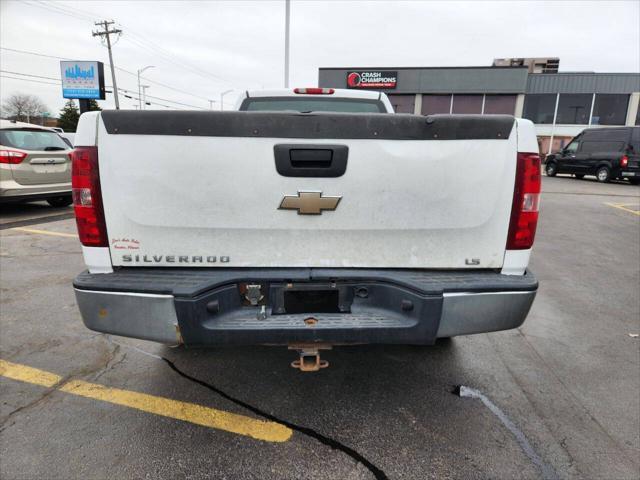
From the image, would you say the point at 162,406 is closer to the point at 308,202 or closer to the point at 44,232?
the point at 308,202

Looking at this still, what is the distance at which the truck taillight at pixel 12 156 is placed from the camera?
25.4 feet

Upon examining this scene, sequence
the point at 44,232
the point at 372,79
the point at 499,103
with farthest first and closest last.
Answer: the point at 372,79 → the point at 499,103 → the point at 44,232

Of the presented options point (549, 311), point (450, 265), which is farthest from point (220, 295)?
point (549, 311)

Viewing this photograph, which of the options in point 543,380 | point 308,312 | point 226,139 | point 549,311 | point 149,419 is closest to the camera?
point 226,139

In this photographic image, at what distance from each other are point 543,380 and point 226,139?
2.71 metres

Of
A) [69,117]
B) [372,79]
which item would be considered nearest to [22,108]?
[69,117]

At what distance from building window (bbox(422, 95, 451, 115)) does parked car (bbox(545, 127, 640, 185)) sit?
15.0m

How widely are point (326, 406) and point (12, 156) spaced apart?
8136 millimetres

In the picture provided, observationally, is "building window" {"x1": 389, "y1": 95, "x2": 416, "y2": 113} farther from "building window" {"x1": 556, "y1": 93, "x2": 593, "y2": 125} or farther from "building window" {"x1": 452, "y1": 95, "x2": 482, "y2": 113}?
"building window" {"x1": 556, "y1": 93, "x2": 593, "y2": 125}

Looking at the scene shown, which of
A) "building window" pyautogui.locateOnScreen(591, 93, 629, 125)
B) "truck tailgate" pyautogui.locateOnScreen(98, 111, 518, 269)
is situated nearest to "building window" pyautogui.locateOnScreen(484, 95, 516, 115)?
"building window" pyautogui.locateOnScreen(591, 93, 629, 125)

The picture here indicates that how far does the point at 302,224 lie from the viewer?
2.19 m

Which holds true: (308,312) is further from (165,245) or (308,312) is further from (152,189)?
(152,189)

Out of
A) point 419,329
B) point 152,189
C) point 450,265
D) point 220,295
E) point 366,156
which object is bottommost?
point 419,329

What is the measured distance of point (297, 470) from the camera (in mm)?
2123
